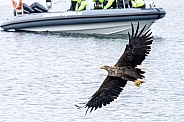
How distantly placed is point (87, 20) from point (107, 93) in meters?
16.5

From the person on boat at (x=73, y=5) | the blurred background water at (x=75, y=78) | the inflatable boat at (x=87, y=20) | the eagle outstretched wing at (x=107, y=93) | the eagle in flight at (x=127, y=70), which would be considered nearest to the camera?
the eagle in flight at (x=127, y=70)

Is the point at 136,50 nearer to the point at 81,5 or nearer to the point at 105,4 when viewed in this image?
the point at 105,4

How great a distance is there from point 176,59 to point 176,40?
4427mm

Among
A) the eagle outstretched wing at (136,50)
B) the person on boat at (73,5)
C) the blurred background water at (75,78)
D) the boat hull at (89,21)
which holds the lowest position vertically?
the blurred background water at (75,78)

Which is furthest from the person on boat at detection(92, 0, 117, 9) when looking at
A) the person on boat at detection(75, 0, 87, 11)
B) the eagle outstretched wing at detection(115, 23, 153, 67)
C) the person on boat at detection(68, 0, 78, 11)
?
the eagle outstretched wing at detection(115, 23, 153, 67)

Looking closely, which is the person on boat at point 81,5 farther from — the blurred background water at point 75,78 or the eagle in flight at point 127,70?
the eagle in flight at point 127,70

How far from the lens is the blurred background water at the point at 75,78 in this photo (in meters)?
16.2

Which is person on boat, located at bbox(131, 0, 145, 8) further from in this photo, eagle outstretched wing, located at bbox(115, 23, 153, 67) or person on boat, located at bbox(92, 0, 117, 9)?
Answer: eagle outstretched wing, located at bbox(115, 23, 153, 67)

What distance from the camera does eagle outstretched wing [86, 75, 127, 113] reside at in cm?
1164

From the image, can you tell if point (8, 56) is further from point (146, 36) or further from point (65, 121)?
point (146, 36)

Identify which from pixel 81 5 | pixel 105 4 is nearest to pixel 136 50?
pixel 105 4

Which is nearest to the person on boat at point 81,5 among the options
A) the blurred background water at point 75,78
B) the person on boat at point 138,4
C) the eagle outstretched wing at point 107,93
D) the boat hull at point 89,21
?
the boat hull at point 89,21

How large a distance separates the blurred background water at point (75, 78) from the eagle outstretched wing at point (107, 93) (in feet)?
12.1

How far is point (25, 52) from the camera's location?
26.0 m
